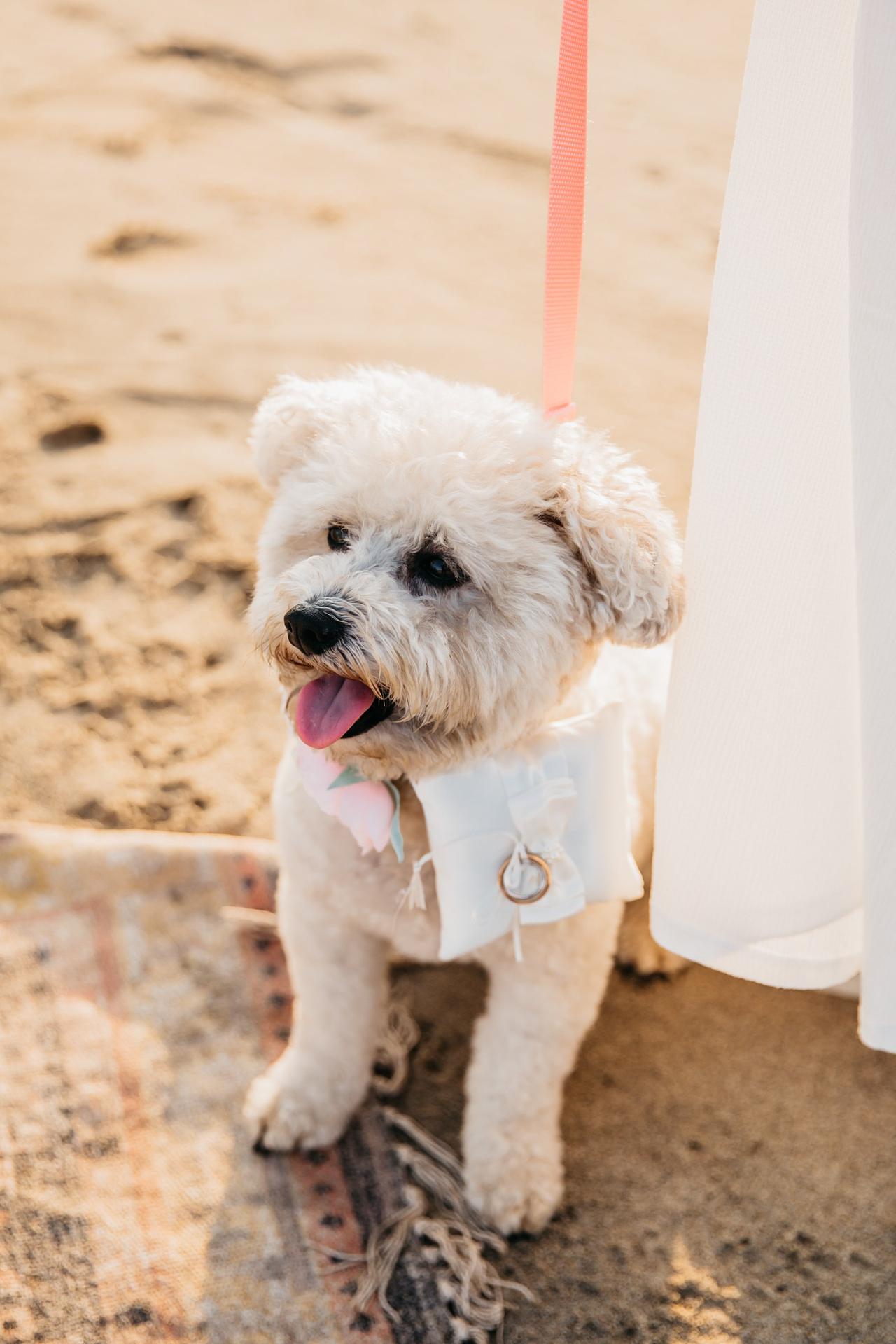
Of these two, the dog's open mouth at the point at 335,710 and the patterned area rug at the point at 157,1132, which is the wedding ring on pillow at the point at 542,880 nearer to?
the dog's open mouth at the point at 335,710

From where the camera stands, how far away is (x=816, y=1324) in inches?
64.7

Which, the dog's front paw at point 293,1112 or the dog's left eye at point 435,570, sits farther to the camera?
the dog's front paw at point 293,1112

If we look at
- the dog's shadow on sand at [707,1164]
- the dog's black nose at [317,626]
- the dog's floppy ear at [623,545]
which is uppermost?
the dog's floppy ear at [623,545]

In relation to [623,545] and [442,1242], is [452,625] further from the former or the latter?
[442,1242]

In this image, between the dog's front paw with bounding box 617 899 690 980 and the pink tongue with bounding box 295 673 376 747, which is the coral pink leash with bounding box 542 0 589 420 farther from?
the dog's front paw with bounding box 617 899 690 980

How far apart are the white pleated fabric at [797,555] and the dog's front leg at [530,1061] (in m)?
0.14

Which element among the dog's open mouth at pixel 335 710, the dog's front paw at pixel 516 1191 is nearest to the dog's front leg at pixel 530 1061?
the dog's front paw at pixel 516 1191

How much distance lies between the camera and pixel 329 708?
58.3 inches

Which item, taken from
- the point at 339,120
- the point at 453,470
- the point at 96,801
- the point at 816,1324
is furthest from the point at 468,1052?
the point at 339,120

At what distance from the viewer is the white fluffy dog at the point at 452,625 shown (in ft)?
4.67

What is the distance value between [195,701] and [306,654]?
1291mm

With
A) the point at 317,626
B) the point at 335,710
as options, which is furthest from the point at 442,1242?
the point at 317,626

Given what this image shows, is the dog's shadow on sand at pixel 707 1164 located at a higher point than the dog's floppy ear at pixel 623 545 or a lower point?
lower

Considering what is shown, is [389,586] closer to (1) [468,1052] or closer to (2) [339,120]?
(1) [468,1052]
